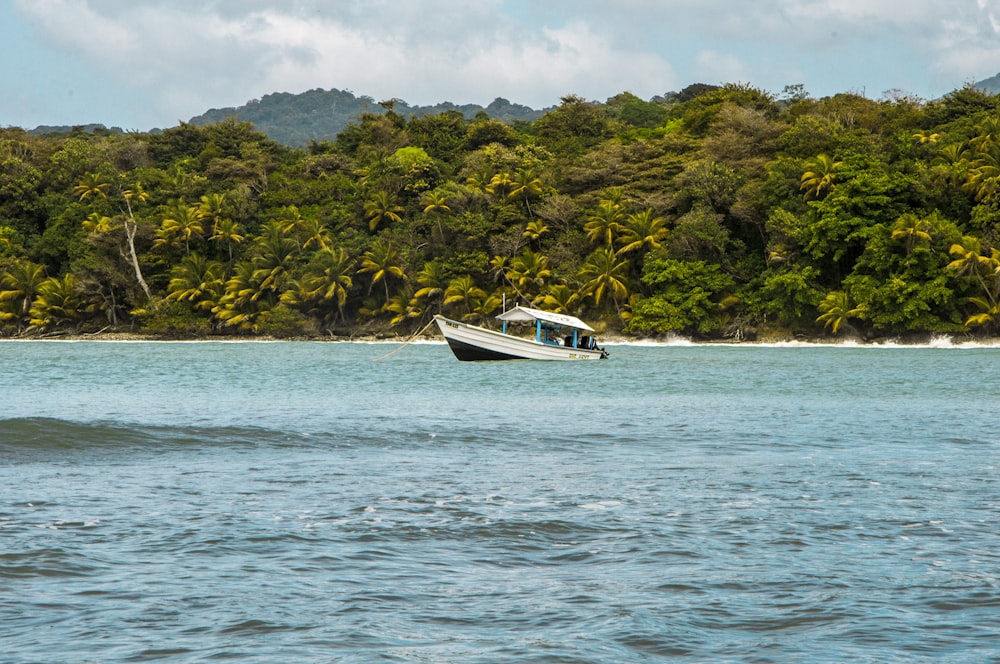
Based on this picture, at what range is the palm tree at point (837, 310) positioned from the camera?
4459 centimetres

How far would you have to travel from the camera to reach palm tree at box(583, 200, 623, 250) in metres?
51.8

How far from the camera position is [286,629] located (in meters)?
5.01

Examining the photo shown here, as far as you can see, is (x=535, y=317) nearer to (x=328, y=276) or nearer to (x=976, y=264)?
(x=976, y=264)

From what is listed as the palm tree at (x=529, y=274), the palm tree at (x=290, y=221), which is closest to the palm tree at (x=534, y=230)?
the palm tree at (x=529, y=274)

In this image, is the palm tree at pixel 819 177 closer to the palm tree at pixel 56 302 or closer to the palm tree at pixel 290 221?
the palm tree at pixel 290 221

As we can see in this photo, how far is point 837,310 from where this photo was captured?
44.7m

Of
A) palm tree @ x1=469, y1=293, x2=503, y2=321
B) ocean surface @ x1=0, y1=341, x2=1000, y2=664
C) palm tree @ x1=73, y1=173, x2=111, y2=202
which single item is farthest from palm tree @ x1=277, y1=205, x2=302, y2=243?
ocean surface @ x1=0, y1=341, x2=1000, y2=664

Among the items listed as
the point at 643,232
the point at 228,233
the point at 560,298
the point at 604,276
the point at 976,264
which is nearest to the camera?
the point at 976,264

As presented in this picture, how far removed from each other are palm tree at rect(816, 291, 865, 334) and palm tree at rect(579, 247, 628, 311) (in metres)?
9.55

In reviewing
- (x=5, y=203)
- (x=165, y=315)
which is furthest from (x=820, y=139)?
(x=5, y=203)

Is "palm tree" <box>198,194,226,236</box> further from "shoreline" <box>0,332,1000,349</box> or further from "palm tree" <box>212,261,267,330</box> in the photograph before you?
"shoreline" <box>0,332,1000,349</box>

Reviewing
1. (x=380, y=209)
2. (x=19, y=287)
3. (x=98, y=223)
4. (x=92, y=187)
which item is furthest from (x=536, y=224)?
(x=19, y=287)

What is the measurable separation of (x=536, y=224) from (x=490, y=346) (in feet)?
74.7

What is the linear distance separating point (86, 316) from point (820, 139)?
42.3 m
